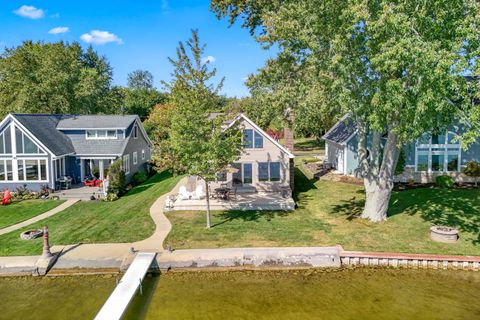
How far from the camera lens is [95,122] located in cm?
3250

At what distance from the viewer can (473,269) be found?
15867 millimetres

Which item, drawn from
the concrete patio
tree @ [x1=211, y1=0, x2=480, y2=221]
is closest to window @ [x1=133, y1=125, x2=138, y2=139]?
the concrete patio

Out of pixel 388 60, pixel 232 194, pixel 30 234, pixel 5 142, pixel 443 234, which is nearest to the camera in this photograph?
pixel 388 60

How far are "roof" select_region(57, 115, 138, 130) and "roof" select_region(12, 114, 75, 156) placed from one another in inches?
32.0

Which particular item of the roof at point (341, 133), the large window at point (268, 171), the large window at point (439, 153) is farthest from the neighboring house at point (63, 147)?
the large window at point (439, 153)

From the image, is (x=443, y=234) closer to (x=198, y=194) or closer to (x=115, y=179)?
(x=198, y=194)

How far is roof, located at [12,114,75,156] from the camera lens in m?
28.4

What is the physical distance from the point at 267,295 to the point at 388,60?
10673 mm

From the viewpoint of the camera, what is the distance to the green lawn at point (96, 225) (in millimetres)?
18375

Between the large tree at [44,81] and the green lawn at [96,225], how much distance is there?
75.8 feet

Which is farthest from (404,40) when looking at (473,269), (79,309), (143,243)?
(79,309)

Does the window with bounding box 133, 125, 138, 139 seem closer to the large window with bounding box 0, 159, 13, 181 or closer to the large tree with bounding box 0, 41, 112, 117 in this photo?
the large window with bounding box 0, 159, 13, 181

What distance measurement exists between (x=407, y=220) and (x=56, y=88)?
133 feet

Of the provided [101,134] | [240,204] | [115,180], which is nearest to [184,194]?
[240,204]
